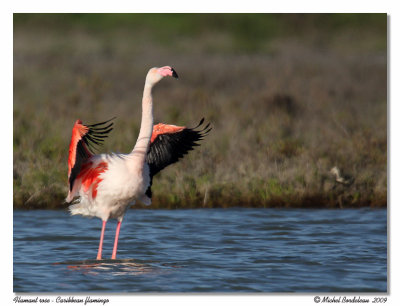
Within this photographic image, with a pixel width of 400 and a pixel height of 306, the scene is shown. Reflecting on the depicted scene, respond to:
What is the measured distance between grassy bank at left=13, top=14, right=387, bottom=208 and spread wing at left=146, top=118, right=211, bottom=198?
263cm

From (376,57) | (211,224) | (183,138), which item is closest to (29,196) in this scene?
(211,224)

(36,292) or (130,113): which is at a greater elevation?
(130,113)

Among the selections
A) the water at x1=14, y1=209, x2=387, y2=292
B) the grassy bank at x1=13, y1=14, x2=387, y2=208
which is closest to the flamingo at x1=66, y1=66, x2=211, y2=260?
the water at x1=14, y1=209, x2=387, y2=292

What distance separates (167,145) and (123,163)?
2.05 feet

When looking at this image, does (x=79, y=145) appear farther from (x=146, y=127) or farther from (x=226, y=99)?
(x=226, y=99)

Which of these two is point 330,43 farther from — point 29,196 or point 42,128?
point 29,196

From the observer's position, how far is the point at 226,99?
15.2 m

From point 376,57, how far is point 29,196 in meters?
8.87

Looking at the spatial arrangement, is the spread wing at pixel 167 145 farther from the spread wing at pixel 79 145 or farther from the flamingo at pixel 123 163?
the spread wing at pixel 79 145

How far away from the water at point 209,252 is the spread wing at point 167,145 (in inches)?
40.3

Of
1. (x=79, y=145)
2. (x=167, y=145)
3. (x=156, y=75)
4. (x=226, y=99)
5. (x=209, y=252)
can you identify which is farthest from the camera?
(x=226, y=99)

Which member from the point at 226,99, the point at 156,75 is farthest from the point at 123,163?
the point at 226,99
